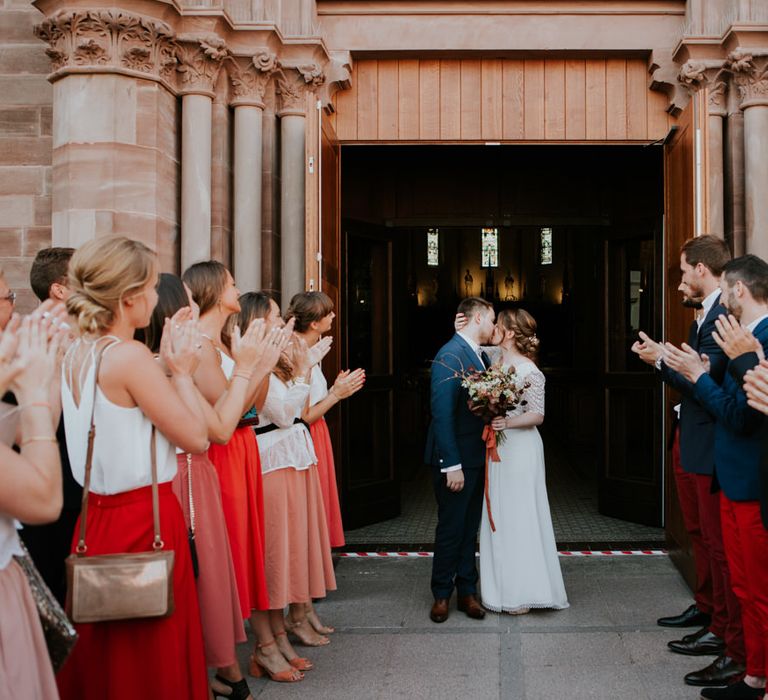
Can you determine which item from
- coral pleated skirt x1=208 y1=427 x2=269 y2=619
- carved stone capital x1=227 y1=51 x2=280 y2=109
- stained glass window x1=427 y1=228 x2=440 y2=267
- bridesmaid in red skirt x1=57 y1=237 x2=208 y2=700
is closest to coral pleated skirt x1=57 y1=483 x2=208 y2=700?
bridesmaid in red skirt x1=57 y1=237 x2=208 y2=700

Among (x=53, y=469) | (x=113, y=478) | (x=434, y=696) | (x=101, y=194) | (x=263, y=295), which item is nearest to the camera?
(x=53, y=469)

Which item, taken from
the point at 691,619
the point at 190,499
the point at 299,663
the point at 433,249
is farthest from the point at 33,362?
the point at 433,249

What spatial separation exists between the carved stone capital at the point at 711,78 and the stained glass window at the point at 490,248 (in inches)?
719

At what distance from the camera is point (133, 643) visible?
8.62 feet

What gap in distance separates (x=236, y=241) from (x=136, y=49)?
160 cm

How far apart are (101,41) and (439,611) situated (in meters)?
4.66

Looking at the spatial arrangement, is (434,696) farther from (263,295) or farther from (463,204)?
(463,204)

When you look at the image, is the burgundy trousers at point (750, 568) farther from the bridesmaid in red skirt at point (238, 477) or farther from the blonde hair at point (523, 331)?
the bridesmaid in red skirt at point (238, 477)

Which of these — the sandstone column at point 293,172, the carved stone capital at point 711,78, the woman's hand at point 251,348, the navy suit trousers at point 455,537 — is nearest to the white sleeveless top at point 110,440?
the woman's hand at point 251,348

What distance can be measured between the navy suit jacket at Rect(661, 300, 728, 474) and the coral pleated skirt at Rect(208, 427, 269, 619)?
2.37m

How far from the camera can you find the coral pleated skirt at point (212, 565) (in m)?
3.36

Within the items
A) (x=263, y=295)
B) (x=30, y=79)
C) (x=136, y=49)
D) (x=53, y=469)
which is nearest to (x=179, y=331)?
(x=53, y=469)

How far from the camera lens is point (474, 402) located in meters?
5.21

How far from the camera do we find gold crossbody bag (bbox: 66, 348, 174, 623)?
248 centimetres
